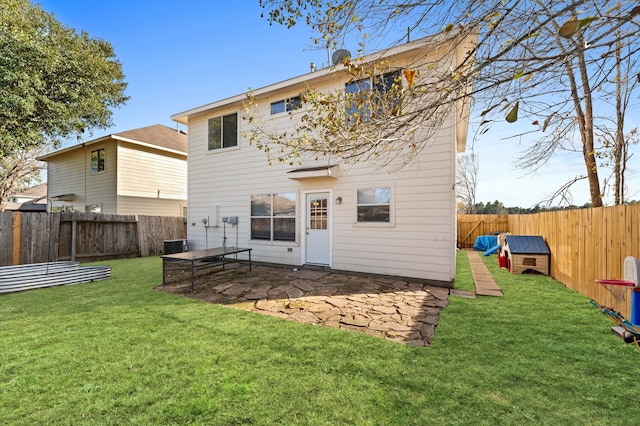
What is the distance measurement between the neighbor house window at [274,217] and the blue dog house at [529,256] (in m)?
Answer: 6.10

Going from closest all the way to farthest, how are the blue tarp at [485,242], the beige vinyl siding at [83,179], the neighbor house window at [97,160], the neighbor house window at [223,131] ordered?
the neighbor house window at [223,131] < the blue tarp at [485,242] < the beige vinyl siding at [83,179] < the neighbor house window at [97,160]

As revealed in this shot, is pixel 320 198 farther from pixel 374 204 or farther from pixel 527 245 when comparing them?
pixel 527 245

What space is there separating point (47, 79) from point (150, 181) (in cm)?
533

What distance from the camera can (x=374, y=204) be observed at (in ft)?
22.5

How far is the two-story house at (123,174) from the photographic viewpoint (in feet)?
43.3

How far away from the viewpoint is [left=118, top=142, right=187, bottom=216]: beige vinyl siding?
1321cm

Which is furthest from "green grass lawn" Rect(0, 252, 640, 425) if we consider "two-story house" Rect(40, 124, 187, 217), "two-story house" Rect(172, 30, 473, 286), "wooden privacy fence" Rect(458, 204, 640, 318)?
"two-story house" Rect(40, 124, 187, 217)

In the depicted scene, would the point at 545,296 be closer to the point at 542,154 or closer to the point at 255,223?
the point at 542,154

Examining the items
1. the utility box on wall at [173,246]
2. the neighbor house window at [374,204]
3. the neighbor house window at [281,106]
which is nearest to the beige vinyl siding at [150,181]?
the utility box on wall at [173,246]

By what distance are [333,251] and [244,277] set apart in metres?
2.38

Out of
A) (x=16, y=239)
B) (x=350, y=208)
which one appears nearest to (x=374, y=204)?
(x=350, y=208)

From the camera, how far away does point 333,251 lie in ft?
24.3

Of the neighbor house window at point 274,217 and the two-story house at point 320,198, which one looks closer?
the two-story house at point 320,198

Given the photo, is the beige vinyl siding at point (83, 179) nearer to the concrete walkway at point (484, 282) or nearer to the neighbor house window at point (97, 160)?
the neighbor house window at point (97, 160)
